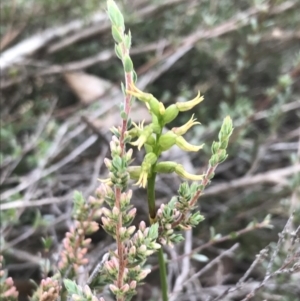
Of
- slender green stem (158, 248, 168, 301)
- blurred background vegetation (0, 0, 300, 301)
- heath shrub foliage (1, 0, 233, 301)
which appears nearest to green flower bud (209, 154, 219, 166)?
heath shrub foliage (1, 0, 233, 301)

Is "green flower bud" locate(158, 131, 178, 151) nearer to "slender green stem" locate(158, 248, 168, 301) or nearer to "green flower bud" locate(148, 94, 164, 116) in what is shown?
"green flower bud" locate(148, 94, 164, 116)

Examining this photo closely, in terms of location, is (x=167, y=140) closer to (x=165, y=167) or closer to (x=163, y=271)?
(x=165, y=167)

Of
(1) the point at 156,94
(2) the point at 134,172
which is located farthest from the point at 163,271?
(1) the point at 156,94

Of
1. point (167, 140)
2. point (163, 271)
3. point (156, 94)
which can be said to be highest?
point (156, 94)

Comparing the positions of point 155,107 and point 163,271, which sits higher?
point 155,107

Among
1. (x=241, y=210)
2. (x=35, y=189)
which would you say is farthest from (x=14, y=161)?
(x=241, y=210)

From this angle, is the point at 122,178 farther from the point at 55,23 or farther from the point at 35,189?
the point at 55,23

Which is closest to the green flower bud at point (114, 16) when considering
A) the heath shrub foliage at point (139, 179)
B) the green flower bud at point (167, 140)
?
the heath shrub foliage at point (139, 179)

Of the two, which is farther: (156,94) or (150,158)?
(156,94)
